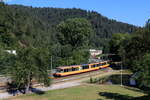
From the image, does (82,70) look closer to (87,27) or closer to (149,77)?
(87,27)

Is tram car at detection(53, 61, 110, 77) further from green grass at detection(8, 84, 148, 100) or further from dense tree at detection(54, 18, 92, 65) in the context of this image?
green grass at detection(8, 84, 148, 100)

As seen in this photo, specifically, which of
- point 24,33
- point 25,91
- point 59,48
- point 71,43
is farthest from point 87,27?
point 25,91

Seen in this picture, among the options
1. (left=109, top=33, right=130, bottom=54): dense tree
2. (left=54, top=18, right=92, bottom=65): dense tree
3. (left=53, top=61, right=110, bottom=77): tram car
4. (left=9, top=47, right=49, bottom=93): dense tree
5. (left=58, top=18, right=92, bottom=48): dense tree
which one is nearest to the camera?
(left=9, top=47, right=49, bottom=93): dense tree

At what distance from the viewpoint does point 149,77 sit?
20.7 metres

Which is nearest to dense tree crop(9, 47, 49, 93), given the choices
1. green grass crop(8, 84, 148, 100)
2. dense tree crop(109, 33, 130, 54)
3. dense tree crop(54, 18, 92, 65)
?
green grass crop(8, 84, 148, 100)

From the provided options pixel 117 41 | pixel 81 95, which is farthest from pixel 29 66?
pixel 117 41

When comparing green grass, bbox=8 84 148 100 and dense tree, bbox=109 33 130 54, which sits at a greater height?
dense tree, bbox=109 33 130 54

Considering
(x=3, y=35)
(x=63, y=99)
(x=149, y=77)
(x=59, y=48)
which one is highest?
(x=3, y=35)

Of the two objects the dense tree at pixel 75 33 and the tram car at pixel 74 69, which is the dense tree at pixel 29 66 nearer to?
the tram car at pixel 74 69

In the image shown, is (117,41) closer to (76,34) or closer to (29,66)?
(76,34)

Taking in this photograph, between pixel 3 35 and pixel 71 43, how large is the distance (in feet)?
83.7

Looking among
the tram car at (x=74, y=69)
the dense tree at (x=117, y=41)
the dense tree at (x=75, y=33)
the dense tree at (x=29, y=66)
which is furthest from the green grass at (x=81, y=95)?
the dense tree at (x=117, y=41)

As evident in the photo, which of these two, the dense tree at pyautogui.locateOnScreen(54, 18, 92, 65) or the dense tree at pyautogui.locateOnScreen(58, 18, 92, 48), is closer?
the dense tree at pyautogui.locateOnScreen(54, 18, 92, 65)

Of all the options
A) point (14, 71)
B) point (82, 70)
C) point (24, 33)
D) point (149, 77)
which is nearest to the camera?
point (149, 77)
